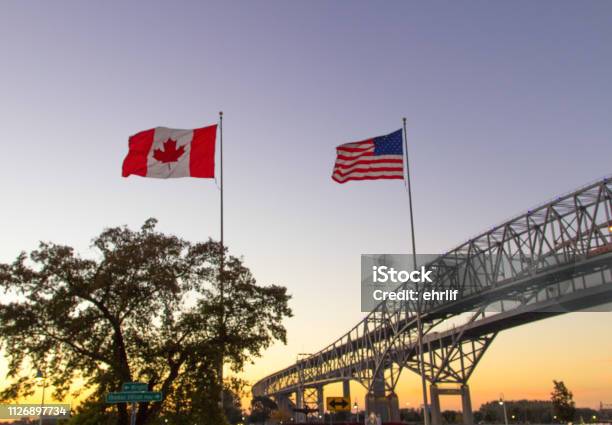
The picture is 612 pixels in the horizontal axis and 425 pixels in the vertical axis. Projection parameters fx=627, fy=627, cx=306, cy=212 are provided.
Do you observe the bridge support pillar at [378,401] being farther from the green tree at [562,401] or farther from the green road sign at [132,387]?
the green road sign at [132,387]

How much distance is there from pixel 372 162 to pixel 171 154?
38.5 feet

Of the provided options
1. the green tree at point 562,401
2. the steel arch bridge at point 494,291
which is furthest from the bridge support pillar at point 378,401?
the green tree at point 562,401

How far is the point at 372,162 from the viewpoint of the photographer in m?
37.1

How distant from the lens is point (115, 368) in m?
29.7

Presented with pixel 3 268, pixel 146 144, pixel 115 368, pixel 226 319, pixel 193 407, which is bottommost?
pixel 193 407

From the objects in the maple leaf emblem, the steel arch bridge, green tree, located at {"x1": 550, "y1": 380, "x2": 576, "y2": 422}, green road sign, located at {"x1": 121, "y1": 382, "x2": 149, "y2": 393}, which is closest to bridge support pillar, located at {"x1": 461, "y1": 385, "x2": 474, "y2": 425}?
the steel arch bridge

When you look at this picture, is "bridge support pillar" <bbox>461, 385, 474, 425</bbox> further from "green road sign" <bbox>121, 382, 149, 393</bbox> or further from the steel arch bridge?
"green road sign" <bbox>121, 382, 149, 393</bbox>

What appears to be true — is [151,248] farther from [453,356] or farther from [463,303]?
[453,356]

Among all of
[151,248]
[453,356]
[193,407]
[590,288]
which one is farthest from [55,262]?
[453,356]

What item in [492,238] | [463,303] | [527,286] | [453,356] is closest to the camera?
[527,286]

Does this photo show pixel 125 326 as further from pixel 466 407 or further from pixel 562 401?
pixel 562 401

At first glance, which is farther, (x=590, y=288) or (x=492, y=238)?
(x=492, y=238)

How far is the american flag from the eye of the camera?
1453 inches

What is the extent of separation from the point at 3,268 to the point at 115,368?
7.58 metres
